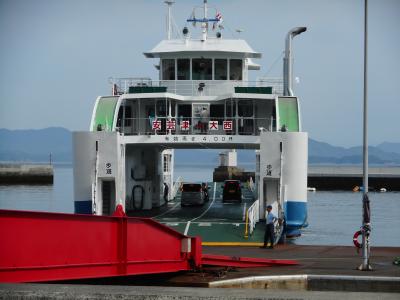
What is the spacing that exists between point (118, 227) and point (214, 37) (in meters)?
24.4

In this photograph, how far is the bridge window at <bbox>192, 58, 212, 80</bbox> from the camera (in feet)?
118

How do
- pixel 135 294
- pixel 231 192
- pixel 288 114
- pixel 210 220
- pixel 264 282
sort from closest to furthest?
pixel 135 294, pixel 264 282, pixel 288 114, pixel 210 220, pixel 231 192

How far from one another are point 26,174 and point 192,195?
2976 inches

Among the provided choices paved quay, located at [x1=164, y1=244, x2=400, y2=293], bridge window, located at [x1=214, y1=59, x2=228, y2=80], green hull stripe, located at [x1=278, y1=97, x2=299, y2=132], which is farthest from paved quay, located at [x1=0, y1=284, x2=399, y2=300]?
bridge window, located at [x1=214, y1=59, x2=228, y2=80]

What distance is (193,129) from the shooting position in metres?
34.2

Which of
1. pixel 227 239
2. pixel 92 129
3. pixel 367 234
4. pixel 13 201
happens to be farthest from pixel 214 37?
pixel 13 201

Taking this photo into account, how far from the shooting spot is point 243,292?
12703 mm

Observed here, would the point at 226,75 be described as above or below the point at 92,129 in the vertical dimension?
above

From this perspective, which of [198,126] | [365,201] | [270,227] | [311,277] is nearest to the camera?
[311,277]

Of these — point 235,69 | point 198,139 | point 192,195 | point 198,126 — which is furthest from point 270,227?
point 192,195

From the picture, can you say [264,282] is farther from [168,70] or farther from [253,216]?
[168,70]

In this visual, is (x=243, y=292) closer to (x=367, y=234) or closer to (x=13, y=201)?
(x=367, y=234)

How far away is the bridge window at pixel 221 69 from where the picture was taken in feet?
119

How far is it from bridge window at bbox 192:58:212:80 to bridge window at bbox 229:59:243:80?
3.39ft
